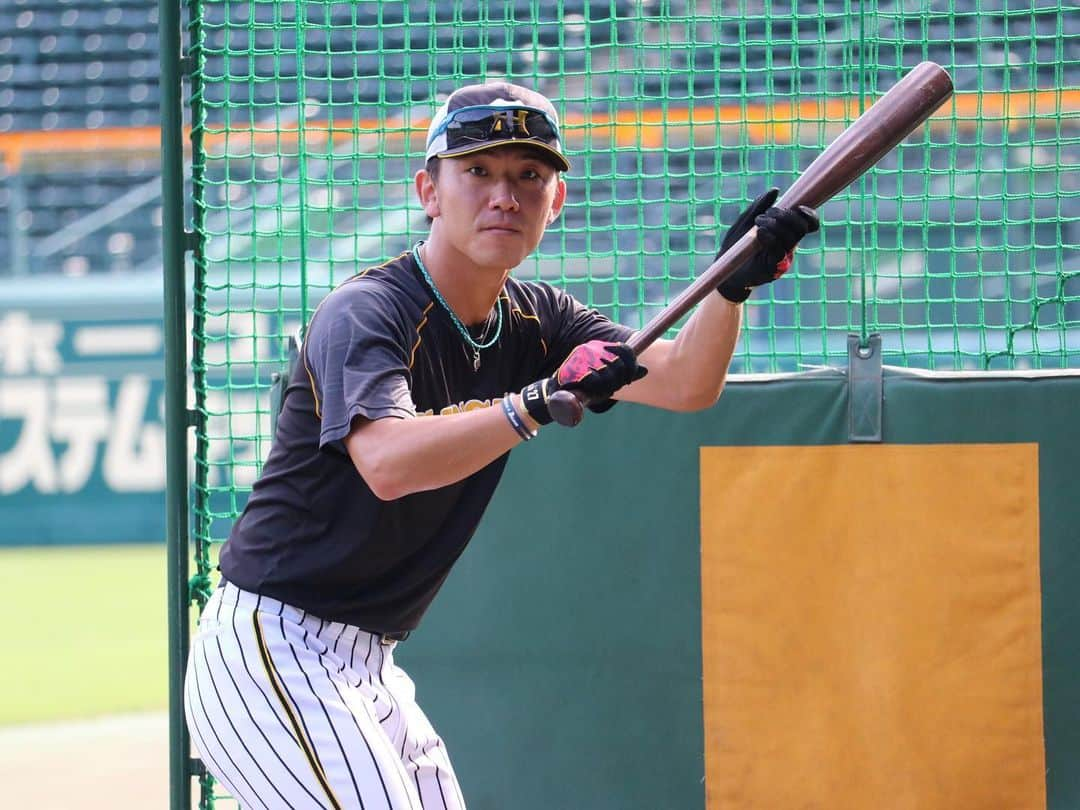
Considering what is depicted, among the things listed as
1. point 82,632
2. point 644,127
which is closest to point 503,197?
point 644,127

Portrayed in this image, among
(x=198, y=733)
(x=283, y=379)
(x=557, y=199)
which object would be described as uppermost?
(x=557, y=199)

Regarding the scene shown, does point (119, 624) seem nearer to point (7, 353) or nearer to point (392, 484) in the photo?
point (7, 353)

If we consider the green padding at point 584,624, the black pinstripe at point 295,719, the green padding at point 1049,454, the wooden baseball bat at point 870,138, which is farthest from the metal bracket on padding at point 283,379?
the green padding at point 1049,454

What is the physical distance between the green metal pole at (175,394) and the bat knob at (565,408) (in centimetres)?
141

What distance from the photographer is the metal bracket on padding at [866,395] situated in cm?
326

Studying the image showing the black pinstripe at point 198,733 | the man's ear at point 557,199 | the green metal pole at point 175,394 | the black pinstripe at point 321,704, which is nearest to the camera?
the black pinstripe at point 321,704

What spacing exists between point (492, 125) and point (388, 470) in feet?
2.22

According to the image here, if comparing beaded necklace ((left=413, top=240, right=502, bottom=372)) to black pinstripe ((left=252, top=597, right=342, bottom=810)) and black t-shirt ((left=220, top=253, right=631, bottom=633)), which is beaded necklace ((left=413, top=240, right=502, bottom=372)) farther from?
black pinstripe ((left=252, top=597, right=342, bottom=810))

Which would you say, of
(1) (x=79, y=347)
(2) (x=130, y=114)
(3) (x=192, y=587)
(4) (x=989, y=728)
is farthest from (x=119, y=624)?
(2) (x=130, y=114)

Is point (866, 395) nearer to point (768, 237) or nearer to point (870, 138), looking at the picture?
point (870, 138)

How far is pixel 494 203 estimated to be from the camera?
92.7 inches

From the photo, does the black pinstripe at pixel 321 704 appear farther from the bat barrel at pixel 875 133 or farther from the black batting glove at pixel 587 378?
the bat barrel at pixel 875 133

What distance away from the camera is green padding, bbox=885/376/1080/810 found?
3215mm

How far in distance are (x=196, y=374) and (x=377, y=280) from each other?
1.16 metres
